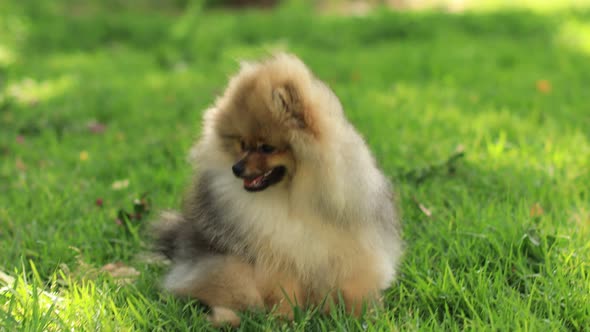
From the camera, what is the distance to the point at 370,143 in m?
4.16

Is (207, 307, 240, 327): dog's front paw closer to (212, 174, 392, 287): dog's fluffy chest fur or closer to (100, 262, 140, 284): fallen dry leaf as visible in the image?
(212, 174, 392, 287): dog's fluffy chest fur

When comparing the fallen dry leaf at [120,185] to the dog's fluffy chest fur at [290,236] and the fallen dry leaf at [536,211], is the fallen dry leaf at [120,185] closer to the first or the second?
the dog's fluffy chest fur at [290,236]

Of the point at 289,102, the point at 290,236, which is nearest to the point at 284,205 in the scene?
the point at 290,236

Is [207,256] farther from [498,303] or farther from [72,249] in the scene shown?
[498,303]

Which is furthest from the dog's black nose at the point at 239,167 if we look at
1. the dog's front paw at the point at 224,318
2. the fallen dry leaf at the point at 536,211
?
the fallen dry leaf at the point at 536,211

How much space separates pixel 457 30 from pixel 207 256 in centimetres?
627

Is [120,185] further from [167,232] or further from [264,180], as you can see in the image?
[264,180]

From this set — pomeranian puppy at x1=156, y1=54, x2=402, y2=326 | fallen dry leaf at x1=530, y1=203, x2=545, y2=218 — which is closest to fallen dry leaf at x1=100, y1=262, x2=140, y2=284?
pomeranian puppy at x1=156, y1=54, x2=402, y2=326

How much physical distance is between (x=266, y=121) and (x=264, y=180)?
0.67 feet

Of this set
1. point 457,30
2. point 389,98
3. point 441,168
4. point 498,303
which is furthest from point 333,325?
point 457,30

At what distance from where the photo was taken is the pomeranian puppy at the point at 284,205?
81.7 inches

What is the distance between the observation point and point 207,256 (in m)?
2.32

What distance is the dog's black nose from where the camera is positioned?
2059 mm

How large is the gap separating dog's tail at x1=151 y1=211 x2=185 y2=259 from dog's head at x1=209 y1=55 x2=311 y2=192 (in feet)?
1.95
